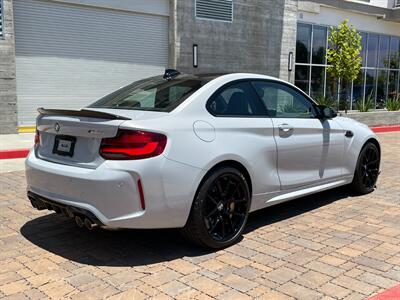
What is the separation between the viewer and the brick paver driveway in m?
3.48

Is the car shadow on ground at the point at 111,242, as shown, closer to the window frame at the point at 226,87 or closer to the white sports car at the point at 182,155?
the white sports car at the point at 182,155

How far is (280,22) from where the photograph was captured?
18906mm

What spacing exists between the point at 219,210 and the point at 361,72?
2065cm

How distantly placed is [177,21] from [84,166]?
12.7m

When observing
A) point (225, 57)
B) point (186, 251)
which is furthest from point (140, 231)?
point (225, 57)

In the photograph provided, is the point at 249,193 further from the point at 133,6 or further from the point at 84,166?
the point at 133,6

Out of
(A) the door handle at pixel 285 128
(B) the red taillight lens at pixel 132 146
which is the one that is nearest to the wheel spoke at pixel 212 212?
(B) the red taillight lens at pixel 132 146

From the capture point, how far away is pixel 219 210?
13.9ft

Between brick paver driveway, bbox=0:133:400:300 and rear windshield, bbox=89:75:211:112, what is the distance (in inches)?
51.2

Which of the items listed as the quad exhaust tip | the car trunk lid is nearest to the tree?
the car trunk lid

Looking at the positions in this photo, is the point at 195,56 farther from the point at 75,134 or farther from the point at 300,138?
the point at 75,134

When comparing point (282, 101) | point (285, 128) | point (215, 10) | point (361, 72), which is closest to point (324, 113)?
point (282, 101)

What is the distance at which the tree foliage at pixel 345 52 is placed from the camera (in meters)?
16.9

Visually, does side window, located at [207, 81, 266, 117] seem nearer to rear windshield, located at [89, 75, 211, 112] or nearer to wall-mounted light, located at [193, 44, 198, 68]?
rear windshield, located at [89, 75, 211, 112]
